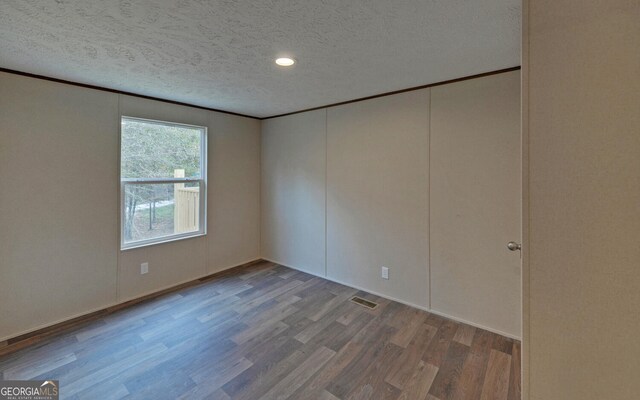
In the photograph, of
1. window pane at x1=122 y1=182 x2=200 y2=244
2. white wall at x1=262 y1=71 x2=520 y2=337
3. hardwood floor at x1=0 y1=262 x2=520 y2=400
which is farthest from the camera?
window pane at x1=122 y1=182 x2=200 y2=244

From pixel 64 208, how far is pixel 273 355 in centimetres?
246

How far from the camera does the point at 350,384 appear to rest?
6.27 ft

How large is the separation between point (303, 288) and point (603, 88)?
10.5ft

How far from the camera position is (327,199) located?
3717 millimetres

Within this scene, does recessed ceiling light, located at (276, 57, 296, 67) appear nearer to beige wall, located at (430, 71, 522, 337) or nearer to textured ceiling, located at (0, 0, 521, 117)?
textured ceiling, located at (0, 0, 521, 117)

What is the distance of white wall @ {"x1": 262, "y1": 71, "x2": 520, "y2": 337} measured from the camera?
2.47 m

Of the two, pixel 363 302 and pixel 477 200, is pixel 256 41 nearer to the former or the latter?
pixel 477 200

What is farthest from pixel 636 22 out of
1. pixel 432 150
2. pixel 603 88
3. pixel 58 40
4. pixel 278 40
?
pixel 58 40

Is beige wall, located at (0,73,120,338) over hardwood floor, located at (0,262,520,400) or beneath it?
over

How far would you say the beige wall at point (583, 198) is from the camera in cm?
83

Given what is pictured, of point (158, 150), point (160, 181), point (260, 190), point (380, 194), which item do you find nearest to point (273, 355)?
point (380, 194)

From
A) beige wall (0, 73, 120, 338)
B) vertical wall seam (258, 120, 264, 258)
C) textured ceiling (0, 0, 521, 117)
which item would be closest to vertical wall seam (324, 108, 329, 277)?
textured ceiling (0, 0, 521, 117)

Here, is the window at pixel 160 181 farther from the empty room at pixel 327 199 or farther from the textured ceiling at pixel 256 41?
the textured ceiling at pixel 256 41

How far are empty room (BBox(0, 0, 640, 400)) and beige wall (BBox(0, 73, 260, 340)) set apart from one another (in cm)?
2
